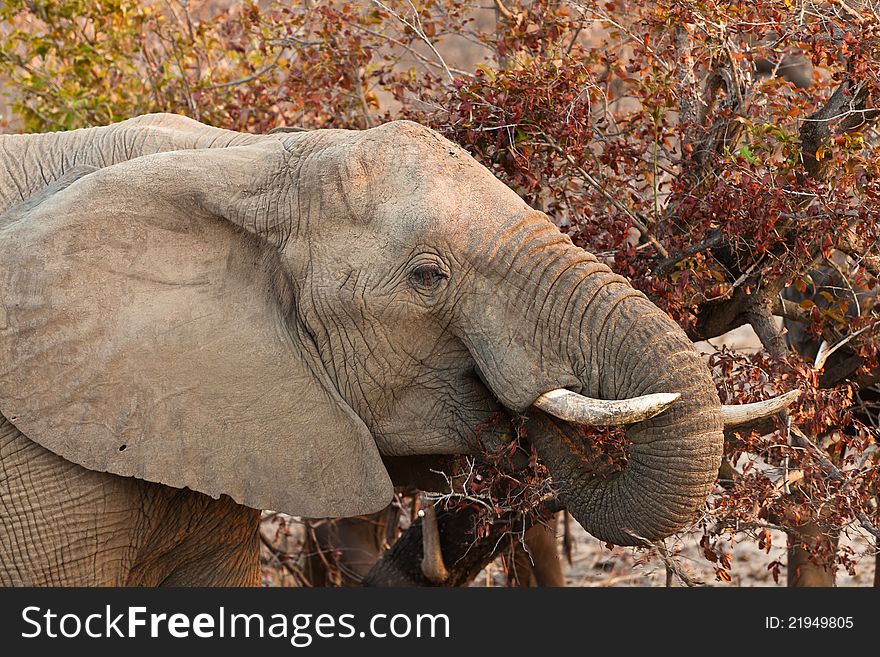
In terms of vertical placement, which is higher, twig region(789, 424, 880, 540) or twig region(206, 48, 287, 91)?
twig region(206, 48, 287, 91)

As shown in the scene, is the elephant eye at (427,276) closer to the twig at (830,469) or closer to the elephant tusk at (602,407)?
the elephant tusk at (602,407)

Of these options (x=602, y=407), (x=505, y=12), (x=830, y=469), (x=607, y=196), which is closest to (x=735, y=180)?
(x=607, y=196)

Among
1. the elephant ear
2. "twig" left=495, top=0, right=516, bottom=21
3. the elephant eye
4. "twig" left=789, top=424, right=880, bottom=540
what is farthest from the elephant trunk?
"twig" left=495, top=0, right=516, bottom=21

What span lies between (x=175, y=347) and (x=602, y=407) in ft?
3.91

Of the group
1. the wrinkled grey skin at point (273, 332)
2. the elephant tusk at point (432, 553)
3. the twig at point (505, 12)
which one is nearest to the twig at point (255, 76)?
the twig at point (505, 12)

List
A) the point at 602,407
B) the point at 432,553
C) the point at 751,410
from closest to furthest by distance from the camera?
the point at 602,407 < the point at 751,410 < the point at 432,553

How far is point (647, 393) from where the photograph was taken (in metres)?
3.45

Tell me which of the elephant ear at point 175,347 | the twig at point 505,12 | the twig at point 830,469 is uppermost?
the twig at point 505,12

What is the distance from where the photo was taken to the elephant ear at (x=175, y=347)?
3742mm

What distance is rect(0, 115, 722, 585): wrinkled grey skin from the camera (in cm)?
364

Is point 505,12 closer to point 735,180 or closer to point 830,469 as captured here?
point 735,180

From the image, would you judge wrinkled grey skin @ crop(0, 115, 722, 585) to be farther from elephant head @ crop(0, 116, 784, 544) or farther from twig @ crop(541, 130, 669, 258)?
twig @ crop(541, 130, 669, 258)

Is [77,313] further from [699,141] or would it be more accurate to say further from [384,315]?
[699,141]

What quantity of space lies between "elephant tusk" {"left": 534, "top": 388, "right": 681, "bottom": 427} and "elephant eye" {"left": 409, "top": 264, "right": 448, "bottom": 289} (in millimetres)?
410
